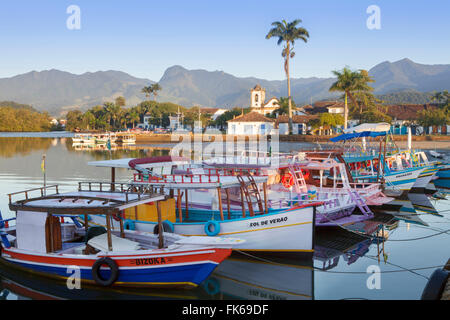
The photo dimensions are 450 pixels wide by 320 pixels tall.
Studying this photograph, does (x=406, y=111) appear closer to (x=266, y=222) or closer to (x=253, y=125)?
(x=253, y=125)

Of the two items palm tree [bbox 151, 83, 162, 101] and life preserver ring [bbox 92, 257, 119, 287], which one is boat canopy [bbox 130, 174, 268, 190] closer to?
life preserver ring [bbox 92, 257, 119, 287]

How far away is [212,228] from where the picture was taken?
13.3 metres

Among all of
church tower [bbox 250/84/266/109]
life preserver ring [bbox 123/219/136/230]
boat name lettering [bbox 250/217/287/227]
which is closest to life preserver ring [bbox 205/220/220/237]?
boat name lettering [bbox 250/217/287/227]

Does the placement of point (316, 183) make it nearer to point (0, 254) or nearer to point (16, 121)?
point (0, 254)

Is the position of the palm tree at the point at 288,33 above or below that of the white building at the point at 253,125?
above

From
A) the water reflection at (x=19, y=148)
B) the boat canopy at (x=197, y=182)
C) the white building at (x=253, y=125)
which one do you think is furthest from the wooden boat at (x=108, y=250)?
the white building at (x=253, y=125)

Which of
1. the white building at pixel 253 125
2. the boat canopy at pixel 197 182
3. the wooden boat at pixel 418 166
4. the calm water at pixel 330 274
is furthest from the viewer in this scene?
the white building at pixel 253 125

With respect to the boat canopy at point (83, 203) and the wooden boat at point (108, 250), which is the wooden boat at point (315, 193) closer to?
the boat canopy at point (83, 203)

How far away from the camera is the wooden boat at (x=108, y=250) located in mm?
10234

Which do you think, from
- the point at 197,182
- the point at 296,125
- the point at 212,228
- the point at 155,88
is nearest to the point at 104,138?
the point at 296,125

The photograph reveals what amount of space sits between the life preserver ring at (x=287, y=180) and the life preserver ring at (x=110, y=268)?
34.5 ft

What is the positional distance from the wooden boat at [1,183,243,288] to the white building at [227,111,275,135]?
228 feet

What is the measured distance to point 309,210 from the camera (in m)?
12.7
